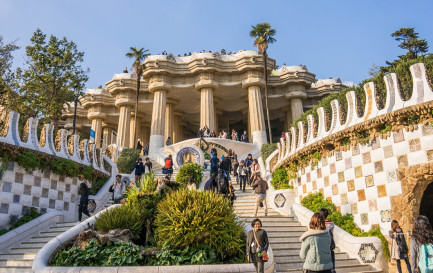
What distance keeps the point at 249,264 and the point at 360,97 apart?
7.73 metres

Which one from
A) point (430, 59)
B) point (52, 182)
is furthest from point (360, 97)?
point (52, 182)

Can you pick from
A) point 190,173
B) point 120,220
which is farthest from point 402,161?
point 190,173

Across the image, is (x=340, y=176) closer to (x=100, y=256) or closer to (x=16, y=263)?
(x=100, y=256)

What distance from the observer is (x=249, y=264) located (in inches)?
313

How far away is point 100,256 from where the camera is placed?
28.1 feet

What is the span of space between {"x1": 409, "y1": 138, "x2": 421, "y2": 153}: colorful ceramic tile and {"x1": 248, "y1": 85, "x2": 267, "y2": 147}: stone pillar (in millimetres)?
22871

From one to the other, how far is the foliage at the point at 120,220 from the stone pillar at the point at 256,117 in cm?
2290

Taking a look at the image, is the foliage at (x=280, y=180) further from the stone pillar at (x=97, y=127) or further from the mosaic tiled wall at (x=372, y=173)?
the stone pillar at (x=97, y=127)

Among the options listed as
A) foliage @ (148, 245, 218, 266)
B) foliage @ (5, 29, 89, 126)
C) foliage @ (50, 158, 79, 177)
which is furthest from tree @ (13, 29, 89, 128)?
foliage @ (148, 245, 218, 266)

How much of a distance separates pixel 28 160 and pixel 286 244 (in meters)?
9.08

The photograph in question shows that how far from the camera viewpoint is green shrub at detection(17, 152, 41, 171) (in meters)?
12.3

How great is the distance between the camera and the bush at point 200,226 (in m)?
8.71

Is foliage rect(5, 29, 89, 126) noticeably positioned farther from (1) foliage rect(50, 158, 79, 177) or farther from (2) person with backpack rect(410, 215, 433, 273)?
(2) person with backpack rect(410, 215, 433, 273)

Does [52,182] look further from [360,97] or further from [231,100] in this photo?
[231,100]
